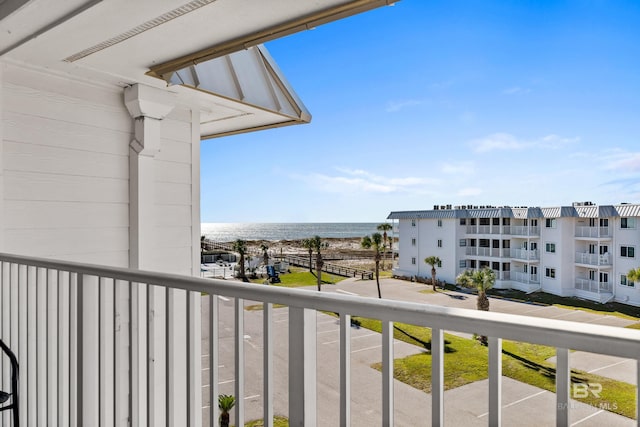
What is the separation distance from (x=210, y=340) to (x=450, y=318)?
0.67m

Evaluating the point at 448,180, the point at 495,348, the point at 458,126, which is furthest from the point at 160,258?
the point at 448,180

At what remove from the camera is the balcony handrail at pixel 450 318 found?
1.91ft

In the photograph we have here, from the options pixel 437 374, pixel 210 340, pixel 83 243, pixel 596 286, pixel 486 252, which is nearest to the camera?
pixel 437 374

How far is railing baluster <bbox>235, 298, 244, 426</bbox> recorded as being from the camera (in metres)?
1.05

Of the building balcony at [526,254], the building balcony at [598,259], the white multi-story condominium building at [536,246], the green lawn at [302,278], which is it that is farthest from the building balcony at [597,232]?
the green lawn at [302,278]

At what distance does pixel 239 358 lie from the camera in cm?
108

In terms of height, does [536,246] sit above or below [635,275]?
above

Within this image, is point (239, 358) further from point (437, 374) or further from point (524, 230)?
point (524, 230)

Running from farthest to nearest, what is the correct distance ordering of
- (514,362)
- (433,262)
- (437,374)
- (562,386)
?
(433,262) < (514,362) < (437,374) < (562,386)

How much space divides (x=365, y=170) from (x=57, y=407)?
6261cm

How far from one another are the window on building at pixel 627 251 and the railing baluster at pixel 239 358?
15.5 metres

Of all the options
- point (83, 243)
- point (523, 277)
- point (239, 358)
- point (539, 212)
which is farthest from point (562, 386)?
point (523, 277)

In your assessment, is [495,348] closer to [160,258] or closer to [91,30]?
[91,30]

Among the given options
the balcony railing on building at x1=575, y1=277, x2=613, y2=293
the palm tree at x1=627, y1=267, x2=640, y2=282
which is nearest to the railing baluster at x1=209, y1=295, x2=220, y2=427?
the palm tree at x1=627, y1=267, x2=640, y2=282
